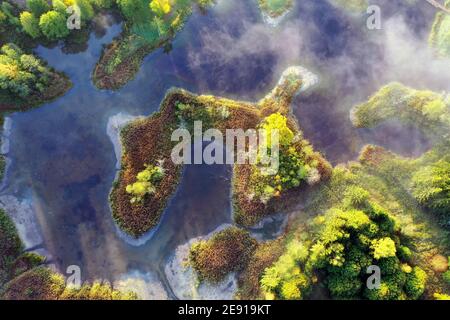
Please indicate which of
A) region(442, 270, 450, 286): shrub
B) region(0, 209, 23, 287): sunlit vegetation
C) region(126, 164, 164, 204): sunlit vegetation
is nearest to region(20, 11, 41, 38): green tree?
region(126, 164, 164, 204): sunlit vegetation

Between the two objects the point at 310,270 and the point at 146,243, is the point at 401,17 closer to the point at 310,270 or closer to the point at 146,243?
the point at 310,270

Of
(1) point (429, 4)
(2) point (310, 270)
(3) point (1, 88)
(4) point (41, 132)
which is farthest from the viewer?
(1) point (429, 4)

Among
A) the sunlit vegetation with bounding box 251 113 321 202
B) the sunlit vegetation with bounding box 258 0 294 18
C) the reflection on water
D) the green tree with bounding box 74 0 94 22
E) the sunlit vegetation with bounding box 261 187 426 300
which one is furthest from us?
the sunlit vegetation with bounding box 258 0 294 18

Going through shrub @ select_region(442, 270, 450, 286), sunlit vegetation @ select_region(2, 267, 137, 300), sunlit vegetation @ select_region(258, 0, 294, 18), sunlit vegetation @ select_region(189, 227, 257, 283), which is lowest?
sunlit vegetation @ select_region(2, 267, 137, 300)

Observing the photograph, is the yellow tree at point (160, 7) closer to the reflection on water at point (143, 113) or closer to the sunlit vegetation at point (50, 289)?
the reflection on water at point (143, 113)

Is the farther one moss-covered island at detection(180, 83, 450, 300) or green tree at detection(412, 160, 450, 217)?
green tree at detection(412, 160, 450, 217)

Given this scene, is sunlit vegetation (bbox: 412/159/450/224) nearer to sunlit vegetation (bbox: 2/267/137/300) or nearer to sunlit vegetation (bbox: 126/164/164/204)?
sunlit vegetation (bbox: 126/164/164/204)

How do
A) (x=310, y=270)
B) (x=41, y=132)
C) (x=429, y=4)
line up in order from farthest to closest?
1. (x=429, y=4)
2. (x=41, y=132)
3. (x=310, y=270)
